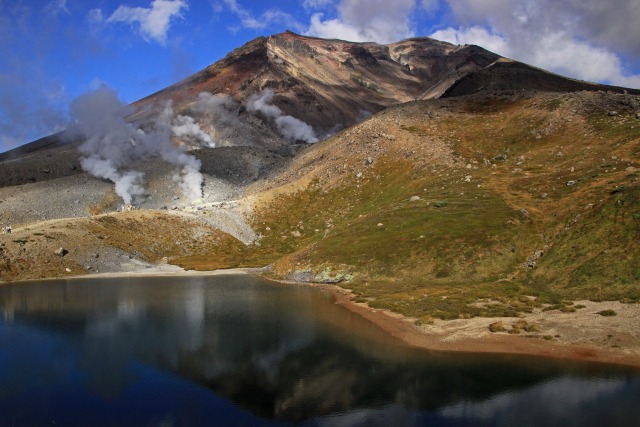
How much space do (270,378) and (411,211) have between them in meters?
43.1

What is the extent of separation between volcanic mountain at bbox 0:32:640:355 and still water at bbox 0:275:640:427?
7499 millimetres

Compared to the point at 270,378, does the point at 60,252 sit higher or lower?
higher

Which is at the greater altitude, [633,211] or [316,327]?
[633,211]

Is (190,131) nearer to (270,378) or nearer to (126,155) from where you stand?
(126,155)

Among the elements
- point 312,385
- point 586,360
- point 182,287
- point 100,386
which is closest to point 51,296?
point 182,287

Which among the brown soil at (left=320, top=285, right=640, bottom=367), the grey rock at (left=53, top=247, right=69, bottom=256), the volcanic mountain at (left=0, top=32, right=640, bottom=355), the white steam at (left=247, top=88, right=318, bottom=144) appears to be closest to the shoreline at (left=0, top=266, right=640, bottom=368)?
the brown soil at (left=320, top=285, right=640, bottom=367)

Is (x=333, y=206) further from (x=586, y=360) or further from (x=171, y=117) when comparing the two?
(x=171, y=117)

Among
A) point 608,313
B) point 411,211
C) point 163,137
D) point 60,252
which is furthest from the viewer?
point 163,137

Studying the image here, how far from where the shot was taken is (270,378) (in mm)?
27438

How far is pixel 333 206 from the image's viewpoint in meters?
89.9

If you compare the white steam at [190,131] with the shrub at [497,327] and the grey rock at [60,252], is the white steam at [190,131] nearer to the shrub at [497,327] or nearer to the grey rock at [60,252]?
the grey rock at [60,252]

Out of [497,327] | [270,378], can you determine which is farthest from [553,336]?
[270,378]

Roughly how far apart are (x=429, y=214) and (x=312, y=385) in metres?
40.8

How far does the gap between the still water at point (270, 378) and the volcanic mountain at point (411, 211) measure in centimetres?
750
